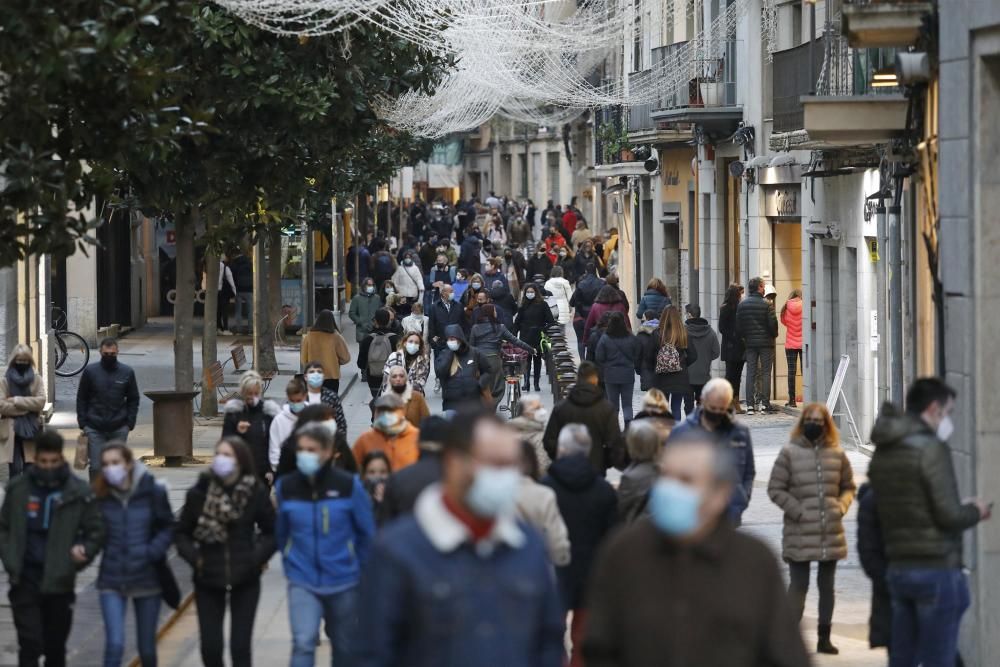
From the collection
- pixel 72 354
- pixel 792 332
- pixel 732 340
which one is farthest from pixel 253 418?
pixel 72 354

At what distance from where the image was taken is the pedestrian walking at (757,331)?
24312mm

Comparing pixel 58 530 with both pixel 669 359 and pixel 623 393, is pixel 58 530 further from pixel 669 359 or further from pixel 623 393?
pixel 623 393

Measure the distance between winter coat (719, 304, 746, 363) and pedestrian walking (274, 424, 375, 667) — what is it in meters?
15.7

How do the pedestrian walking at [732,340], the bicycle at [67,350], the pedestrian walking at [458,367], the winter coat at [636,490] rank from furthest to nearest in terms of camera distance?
the bicycle at [67,350] < the pedestrian walking at [732,340] < the pedestrian walking at [458,367] < the winter coat at [636,490]

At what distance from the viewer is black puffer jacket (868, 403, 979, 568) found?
28.8 ft

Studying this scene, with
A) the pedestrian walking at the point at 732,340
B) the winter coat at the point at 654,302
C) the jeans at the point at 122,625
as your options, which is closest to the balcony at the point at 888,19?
the jeans at the point at 122,625

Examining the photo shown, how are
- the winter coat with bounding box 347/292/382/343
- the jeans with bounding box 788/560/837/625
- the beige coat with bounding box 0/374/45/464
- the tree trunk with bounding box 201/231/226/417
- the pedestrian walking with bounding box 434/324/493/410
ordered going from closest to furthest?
the jeans with bounding box 788/560/837/625 → the beige coat with bounding box 0/374/45/464 → the pedestrian walking with bounding box 434/324/493/410 → the tree trunk with bounding box 201/231/226/417 → the winter coat with bounding box 347/292/382/343

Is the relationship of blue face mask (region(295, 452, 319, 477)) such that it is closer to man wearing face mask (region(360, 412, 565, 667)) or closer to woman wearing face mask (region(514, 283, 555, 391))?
man wearing face mask (region(360, 412, 565, 667))

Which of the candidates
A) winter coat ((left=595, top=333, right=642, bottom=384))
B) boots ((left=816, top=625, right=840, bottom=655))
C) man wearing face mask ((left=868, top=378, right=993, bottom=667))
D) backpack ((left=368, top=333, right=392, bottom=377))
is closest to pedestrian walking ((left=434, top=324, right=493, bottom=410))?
winter coat ((left=595, top=333, right=642, bottom=384))

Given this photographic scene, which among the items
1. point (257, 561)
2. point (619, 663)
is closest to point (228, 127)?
point (257, 561)

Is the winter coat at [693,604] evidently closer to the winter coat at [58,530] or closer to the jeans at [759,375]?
the winter coat at [58,530]

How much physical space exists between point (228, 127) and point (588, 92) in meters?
8.37

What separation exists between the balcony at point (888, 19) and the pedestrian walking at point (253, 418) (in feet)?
15.5

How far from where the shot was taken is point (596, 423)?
43.7 feet
